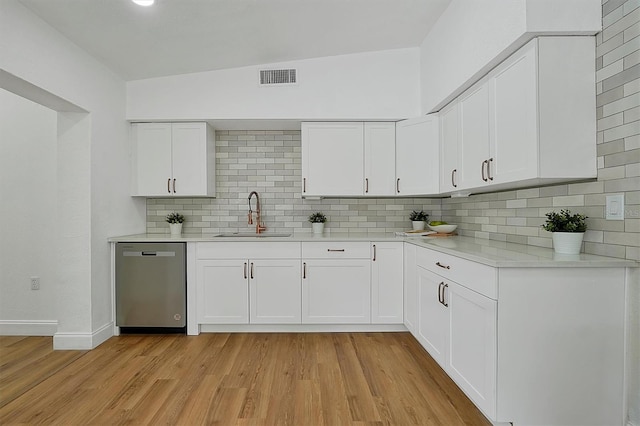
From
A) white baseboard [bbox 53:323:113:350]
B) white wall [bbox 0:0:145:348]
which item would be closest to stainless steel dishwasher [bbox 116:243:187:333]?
white wall [bbox 0:0:145:348]

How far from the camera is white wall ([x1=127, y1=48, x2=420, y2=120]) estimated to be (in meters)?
3.31

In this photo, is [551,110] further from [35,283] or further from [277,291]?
[35,283]

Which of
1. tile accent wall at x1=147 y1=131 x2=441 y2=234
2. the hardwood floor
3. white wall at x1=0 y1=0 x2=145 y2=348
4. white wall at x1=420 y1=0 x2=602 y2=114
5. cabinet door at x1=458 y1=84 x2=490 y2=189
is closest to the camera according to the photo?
white wall at x1=420 y1=0 x2=602 y2=114

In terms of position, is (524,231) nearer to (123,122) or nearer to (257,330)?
(257,330)

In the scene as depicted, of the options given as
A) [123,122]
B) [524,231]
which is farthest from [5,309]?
[524,231]

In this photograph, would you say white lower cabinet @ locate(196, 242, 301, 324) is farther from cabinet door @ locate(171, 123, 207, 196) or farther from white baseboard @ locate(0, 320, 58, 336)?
white baseboard @ locate(0, 320, 58, 336)

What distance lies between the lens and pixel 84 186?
9.45 ft

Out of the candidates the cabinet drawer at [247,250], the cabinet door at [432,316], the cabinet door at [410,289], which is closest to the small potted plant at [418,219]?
the cabinet door at [410,289]

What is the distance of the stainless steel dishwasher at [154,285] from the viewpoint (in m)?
3.14

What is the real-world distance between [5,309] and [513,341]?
4.28 meters

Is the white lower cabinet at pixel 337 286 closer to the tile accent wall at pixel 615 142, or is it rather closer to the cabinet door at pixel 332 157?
the cabinet door at pixel 332 157

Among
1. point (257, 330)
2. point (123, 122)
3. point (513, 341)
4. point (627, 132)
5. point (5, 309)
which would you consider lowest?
point (257, 330)

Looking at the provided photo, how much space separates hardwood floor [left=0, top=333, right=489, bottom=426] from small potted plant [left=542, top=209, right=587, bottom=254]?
1059mm

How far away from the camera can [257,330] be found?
323 cm
